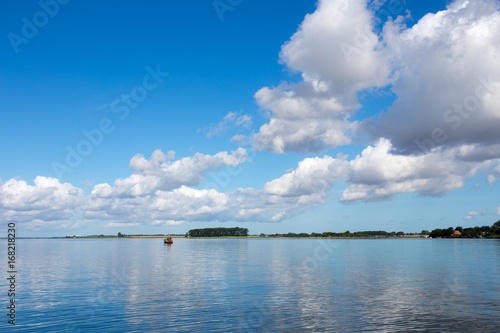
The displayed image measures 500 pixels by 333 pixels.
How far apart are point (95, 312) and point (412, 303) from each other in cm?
3768

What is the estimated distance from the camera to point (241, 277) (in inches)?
2815

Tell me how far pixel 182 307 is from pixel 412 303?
27.9 m

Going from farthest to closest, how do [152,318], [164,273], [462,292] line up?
[164,273] → [462,292] → [152,318]

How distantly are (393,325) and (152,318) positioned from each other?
24.3 metres

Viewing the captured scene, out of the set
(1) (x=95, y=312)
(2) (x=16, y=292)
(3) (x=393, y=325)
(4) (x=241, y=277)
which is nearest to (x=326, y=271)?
(4) (x=241, y=277)

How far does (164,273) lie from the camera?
79.8 meters

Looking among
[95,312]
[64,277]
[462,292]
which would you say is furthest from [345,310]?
[64,277]

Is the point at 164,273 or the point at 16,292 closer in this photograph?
the point at 16,292

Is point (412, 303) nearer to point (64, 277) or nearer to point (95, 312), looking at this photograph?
point (95, 312)

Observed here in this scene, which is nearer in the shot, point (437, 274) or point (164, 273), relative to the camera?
point (437, 274)

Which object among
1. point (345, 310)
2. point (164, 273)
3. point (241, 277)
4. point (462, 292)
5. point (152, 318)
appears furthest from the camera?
point (164, 273)

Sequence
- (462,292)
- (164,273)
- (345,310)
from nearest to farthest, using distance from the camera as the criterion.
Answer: (345,310) → (462,292) → (164,273)

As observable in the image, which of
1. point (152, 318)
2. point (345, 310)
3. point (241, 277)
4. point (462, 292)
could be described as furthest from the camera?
point (241, 277)

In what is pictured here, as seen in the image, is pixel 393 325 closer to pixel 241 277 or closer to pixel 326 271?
pixel 241 277
